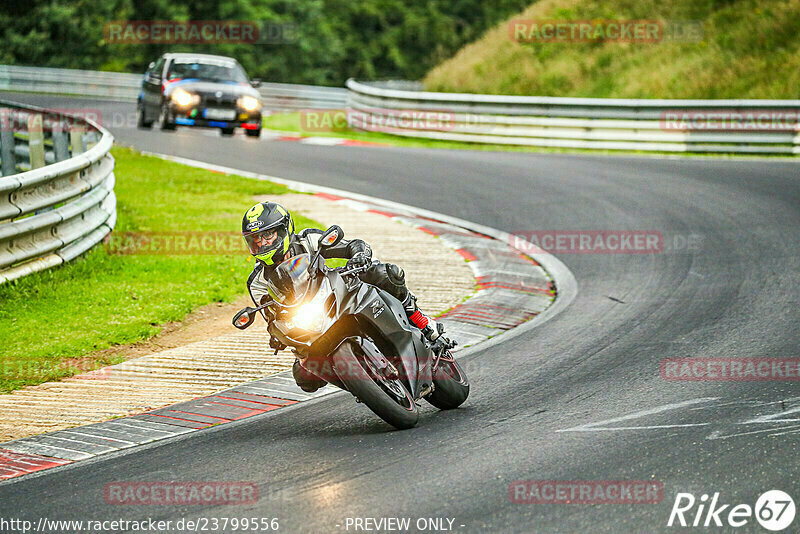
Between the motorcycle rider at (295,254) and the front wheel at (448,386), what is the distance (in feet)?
0.67

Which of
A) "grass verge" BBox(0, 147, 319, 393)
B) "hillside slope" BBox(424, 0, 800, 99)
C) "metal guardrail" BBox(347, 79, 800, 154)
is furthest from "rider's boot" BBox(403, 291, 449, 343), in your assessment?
"hillside slope" BBox(424, 0, 800, 99)

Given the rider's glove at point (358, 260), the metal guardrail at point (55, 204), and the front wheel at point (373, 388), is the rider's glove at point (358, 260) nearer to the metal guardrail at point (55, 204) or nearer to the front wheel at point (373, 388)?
the front wheel at point (373, 388)

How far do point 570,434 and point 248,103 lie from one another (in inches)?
693

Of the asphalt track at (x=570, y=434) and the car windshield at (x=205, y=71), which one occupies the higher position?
the car windshield at (x=205, y=71)

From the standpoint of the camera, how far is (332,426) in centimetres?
673

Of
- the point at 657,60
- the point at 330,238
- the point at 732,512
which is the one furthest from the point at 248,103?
the point at 732,512

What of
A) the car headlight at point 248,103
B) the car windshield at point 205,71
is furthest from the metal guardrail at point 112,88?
the car headlight at point 248,103

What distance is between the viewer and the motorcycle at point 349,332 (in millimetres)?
6129

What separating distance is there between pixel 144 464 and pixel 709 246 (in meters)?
8.36

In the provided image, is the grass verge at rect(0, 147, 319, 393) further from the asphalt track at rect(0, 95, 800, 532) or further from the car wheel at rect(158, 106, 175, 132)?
the car wheel at rect(158, 106, 175, 132)

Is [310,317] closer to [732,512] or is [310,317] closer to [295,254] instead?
[295,254]

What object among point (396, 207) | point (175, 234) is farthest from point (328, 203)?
point (175, 234)

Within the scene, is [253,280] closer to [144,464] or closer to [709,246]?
[144,464]

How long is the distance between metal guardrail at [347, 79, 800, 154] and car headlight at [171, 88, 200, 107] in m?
6.10
